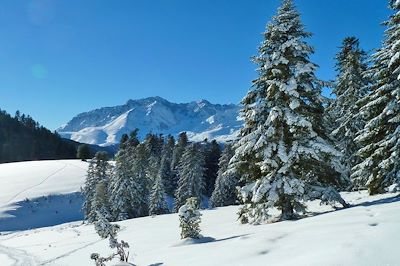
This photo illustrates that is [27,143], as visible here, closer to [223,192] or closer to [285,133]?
[223,192]

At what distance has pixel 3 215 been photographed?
63812 millimetres

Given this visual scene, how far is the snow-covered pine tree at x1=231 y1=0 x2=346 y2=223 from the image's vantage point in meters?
17.5

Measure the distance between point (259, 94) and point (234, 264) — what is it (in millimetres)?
10487

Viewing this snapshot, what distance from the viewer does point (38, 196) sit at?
72.5 metres

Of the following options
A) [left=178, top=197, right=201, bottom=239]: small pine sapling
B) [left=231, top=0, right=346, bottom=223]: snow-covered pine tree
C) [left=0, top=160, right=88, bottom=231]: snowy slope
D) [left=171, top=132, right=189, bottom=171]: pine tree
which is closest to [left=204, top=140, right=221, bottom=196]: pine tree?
[left=171, top=132, right=189, bottom=171]: pine tree

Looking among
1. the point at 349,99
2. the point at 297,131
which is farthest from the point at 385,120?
the point at 349,99

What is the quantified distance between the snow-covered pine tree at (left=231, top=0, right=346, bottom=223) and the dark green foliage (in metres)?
144

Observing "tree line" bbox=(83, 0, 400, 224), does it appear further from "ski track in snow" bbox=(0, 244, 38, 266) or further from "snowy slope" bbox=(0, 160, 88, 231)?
"snowy slope" bbox=(0, 160, 88, 231)

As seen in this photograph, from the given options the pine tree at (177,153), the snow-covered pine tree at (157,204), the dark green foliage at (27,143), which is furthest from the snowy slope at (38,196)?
the dark green foliage at (27,143)

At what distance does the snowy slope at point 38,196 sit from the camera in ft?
216

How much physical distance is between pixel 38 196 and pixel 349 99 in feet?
196

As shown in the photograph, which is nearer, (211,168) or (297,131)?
(297,131)

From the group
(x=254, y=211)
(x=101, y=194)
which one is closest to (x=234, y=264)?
(x=254, y=211)

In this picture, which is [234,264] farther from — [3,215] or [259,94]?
[3,215]
